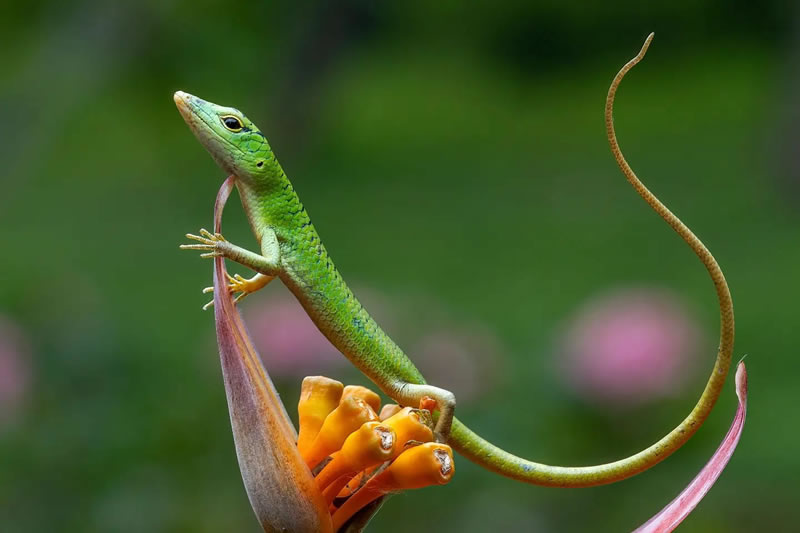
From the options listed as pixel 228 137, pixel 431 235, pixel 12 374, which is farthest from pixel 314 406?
pixel 431 235

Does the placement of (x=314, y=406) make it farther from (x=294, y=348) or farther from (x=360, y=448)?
(x=294, y=348)

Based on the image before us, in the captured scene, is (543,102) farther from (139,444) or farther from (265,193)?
(265,193)

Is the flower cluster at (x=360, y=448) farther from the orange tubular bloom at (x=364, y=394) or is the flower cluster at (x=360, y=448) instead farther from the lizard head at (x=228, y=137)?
the lizard head at (x=228, y=137)

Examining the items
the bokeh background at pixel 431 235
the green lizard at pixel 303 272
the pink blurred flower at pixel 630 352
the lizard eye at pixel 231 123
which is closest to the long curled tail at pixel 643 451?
the green lizard at pixel 303 272

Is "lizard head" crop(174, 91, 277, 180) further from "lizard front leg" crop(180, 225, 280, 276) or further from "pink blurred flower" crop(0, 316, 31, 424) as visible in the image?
"pink blurred flower" crop(0, 316, 31, 424)

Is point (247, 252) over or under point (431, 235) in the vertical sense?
over

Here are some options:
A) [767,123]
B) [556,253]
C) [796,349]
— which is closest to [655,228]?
[556,253]

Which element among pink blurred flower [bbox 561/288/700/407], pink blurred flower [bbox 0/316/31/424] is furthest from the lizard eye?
pink blurred flower [bbox 561/288/700/407]

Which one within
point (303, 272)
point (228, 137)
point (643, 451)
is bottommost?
point (643, 451)
